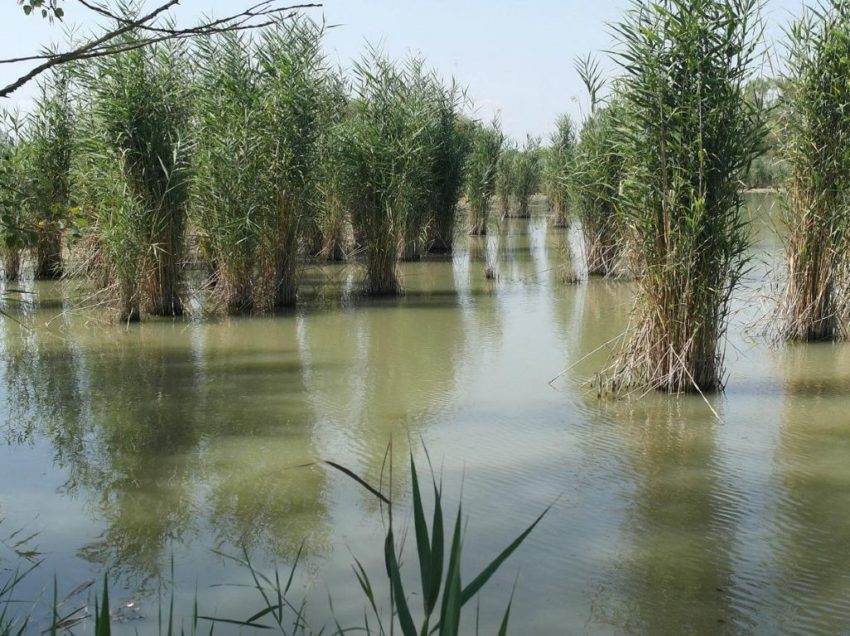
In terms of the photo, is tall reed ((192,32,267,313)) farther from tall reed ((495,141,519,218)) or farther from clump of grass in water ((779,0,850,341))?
tall reed ((495,141,519,218))

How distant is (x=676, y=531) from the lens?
4.80 meters

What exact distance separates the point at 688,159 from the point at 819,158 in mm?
2413

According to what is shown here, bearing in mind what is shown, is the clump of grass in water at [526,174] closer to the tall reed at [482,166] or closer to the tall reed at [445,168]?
the tall reed at [482,166]

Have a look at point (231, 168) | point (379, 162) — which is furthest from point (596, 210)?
point (231, 168)

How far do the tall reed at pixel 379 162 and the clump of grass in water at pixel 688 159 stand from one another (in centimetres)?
568

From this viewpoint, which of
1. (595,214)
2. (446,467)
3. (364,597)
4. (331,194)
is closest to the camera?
(364,597)

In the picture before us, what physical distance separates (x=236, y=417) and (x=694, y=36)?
440 centimetres

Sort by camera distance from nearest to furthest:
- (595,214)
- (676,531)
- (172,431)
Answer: (676,531) → (172,431) → (595,214)

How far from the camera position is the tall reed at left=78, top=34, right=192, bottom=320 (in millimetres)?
10406

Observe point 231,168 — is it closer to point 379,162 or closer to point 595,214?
point 379,162

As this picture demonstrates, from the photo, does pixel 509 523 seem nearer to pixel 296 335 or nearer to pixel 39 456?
pixel 39 456

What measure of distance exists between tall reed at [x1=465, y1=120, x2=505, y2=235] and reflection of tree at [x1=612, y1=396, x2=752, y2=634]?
14020 mm

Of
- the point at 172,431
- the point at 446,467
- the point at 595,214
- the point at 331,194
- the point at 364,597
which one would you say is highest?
the point at 331,194

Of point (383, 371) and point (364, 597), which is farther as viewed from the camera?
point (383, 371)
